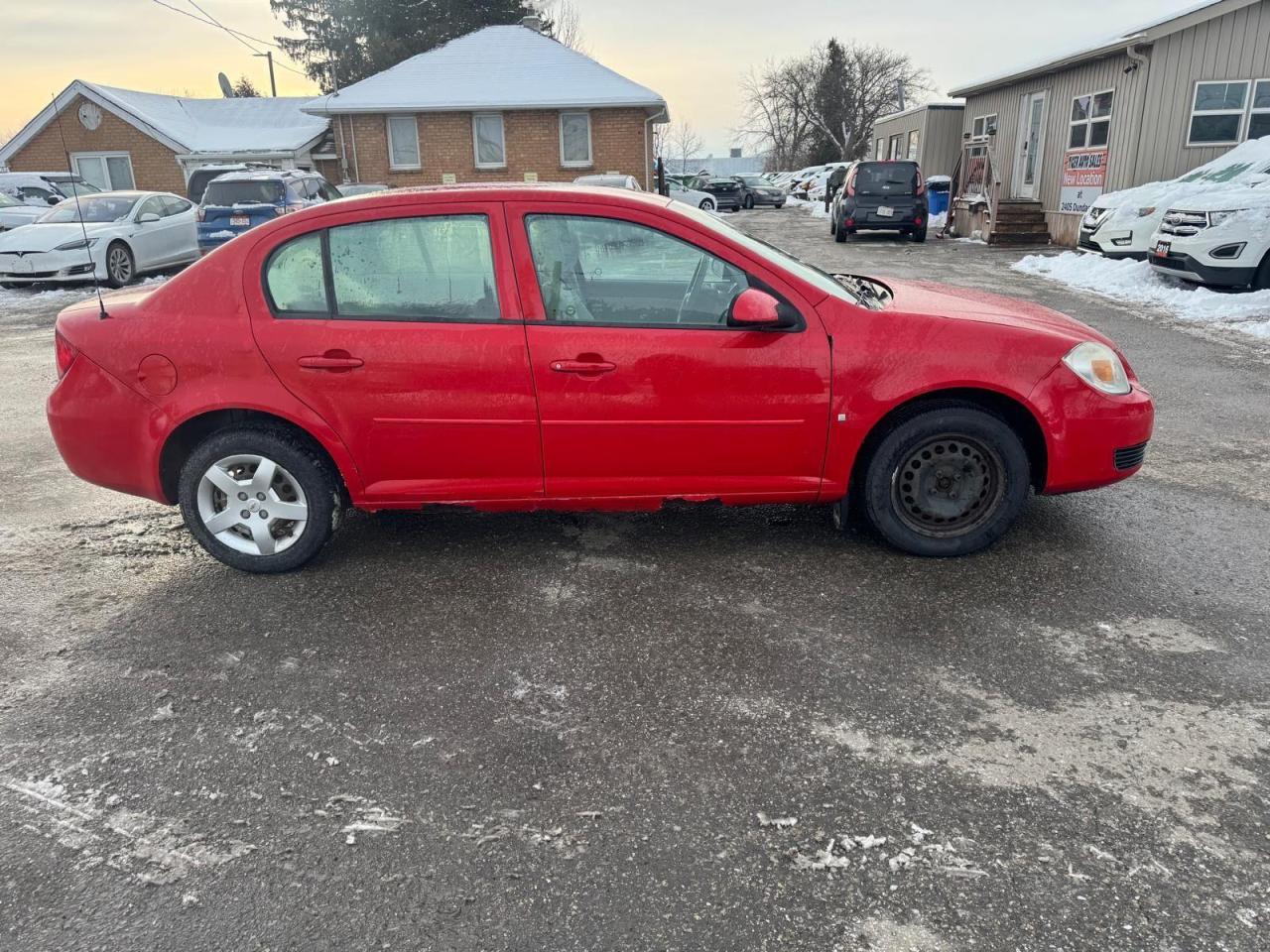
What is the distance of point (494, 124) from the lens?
2567 cm

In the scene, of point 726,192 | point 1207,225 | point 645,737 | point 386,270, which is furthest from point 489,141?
point 645,737

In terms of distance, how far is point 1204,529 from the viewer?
4.29 meters

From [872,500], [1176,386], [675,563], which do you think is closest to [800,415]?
[872,500]

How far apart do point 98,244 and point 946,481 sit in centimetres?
1439

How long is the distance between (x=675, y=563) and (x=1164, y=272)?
11.3 metres

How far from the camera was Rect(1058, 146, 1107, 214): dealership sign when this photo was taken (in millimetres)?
16953

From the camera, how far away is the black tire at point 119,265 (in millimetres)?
14234

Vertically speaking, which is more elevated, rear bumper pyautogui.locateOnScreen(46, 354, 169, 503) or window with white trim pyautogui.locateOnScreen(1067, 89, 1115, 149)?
window with white trim pyautogui.locateOnScreen(1067, 89, 1115, 149)

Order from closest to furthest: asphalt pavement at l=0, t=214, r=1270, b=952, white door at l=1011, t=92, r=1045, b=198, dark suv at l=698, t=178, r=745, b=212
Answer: asphalt pavement at l=0, t=214, r=1270, b=952 → white door at l=1011, t=92, r=1045, b=198 → dark suv at l=698, t=178, r=745, b=212

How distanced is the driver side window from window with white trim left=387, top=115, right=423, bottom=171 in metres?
24.4

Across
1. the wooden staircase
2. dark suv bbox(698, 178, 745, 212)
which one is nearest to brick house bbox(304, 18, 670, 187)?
the wooden staircase

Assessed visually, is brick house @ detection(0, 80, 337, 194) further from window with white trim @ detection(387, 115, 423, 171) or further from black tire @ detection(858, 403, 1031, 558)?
black tire @ detection(858, 403, 1031, 558)

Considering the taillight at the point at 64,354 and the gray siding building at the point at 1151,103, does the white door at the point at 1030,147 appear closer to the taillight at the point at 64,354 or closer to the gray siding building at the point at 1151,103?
the gray siding building at the point at 1151,103

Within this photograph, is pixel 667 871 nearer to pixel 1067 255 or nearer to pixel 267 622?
pixel 267 622
